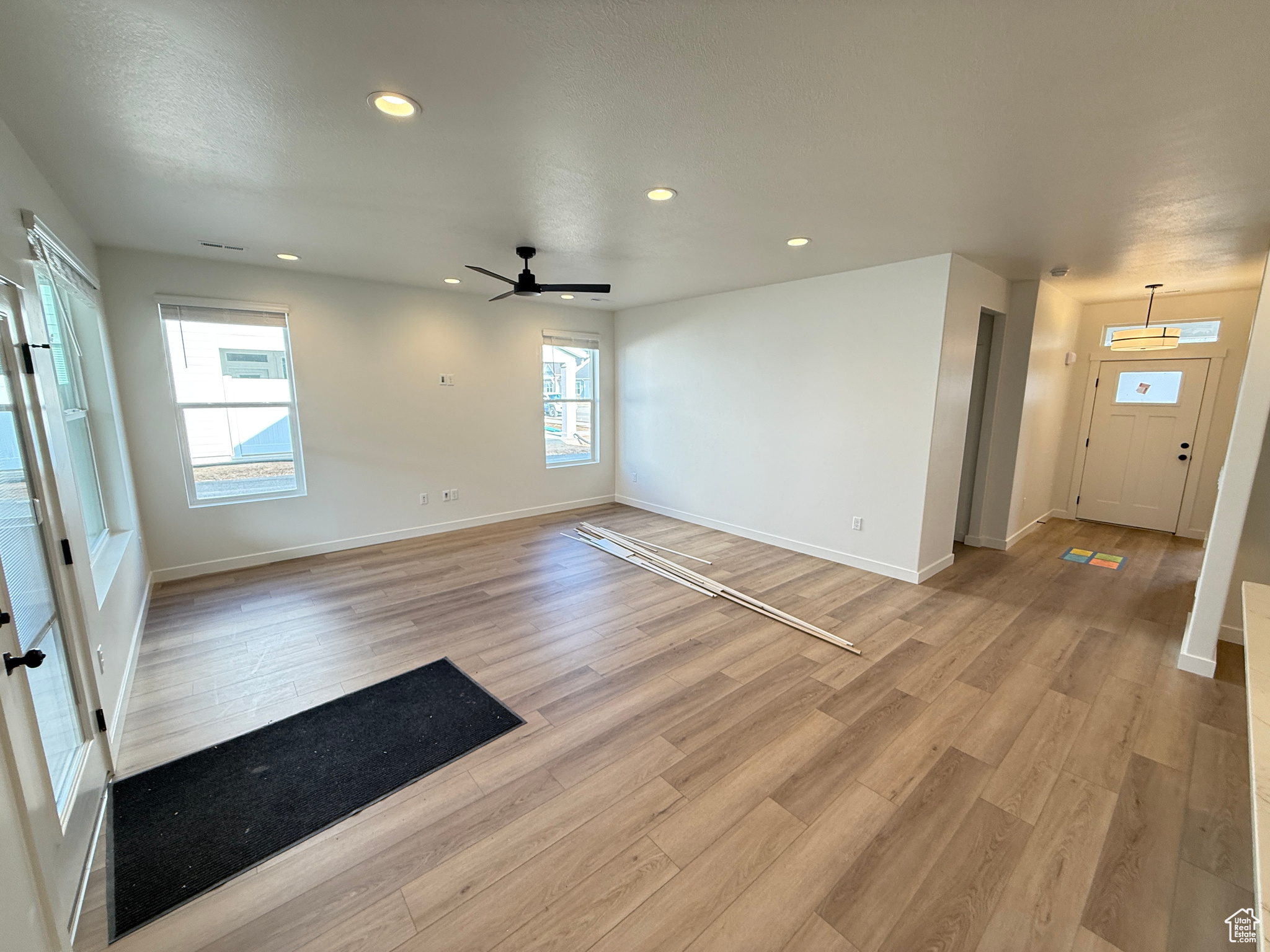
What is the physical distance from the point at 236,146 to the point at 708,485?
472 centimetres

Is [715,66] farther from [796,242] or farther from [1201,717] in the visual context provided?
[1201,717]

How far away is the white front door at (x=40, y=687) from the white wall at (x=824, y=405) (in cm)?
478

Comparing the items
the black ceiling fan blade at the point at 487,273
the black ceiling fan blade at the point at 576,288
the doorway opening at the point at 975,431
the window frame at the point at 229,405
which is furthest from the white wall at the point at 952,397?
the window frame at the point at 229,405

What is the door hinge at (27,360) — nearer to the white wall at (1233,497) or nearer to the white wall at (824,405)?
the white wall at (824,405)

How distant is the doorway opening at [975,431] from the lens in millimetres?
4887

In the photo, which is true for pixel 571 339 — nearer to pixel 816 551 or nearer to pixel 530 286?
pixel 530 286

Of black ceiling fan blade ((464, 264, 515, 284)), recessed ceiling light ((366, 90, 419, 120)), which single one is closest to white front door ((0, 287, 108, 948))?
recessed ceiling light ((366, 90, 419, 120))

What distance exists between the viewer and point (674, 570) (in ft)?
14.5

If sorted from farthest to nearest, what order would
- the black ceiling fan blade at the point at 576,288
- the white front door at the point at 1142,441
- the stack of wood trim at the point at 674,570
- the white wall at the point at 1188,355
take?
the white front door at the point at 1142,441
the white wall at the point at 1188,355
the black ceiling fan blade at the point at 576,288
the stack of wood trim at the point at 674,570

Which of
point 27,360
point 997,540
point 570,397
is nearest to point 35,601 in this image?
point 27,360

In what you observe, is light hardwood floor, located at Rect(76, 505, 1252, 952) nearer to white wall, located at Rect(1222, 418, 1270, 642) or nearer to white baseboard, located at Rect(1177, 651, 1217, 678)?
white baseboard, located at Rect(1177, 651, 1217, 678)

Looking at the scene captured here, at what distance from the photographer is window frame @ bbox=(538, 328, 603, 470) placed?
609 cm

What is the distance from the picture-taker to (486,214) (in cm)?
292

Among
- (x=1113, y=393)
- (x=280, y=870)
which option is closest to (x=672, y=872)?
(x=280, y=870)
